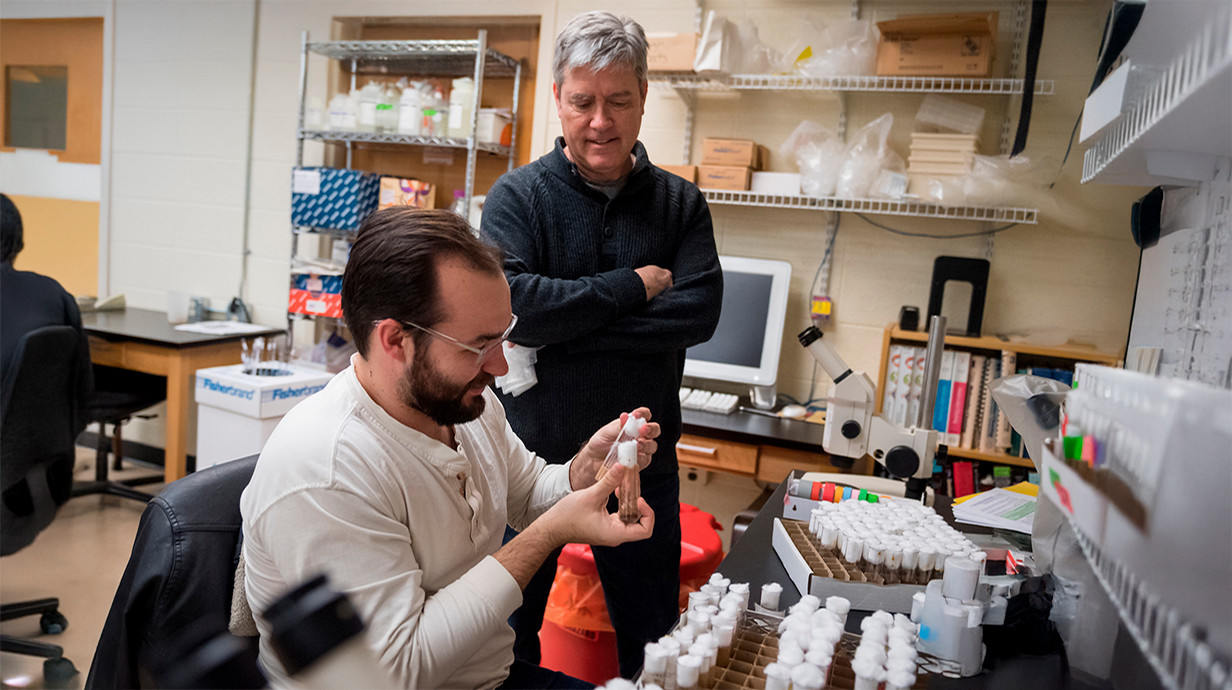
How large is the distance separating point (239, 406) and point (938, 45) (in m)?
2.85

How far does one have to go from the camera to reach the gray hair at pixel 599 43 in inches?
63.7

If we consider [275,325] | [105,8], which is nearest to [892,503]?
[275,325]

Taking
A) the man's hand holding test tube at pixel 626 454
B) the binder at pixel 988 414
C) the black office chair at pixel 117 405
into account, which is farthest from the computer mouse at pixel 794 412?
the black office chair at pixel 117 405

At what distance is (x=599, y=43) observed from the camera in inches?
63.6

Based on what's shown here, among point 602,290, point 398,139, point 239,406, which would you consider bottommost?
point 239,406

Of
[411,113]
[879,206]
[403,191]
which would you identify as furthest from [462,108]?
[879,206]

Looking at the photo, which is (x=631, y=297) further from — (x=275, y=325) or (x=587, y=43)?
(x=275, y=325)

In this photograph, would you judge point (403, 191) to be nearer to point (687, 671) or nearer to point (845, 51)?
point (845, 51)

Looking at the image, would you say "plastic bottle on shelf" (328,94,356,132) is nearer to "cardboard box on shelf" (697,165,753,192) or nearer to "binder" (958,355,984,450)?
"cardboard box on shelf" (697,165,753,192)

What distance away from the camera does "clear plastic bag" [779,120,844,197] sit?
2.82 m

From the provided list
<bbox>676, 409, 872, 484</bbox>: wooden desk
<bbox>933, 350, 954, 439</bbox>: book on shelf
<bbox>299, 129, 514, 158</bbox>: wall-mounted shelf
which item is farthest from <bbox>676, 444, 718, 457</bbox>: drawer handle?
<bbox>299, 129, 514, 158</bbox>: wall-mounted shelf

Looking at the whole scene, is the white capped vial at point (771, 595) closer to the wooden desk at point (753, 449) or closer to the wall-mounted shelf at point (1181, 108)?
the wall-mounted shelf at point (1181, 108)

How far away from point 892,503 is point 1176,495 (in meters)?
0.96

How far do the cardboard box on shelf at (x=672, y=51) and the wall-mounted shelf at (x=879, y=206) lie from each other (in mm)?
454
